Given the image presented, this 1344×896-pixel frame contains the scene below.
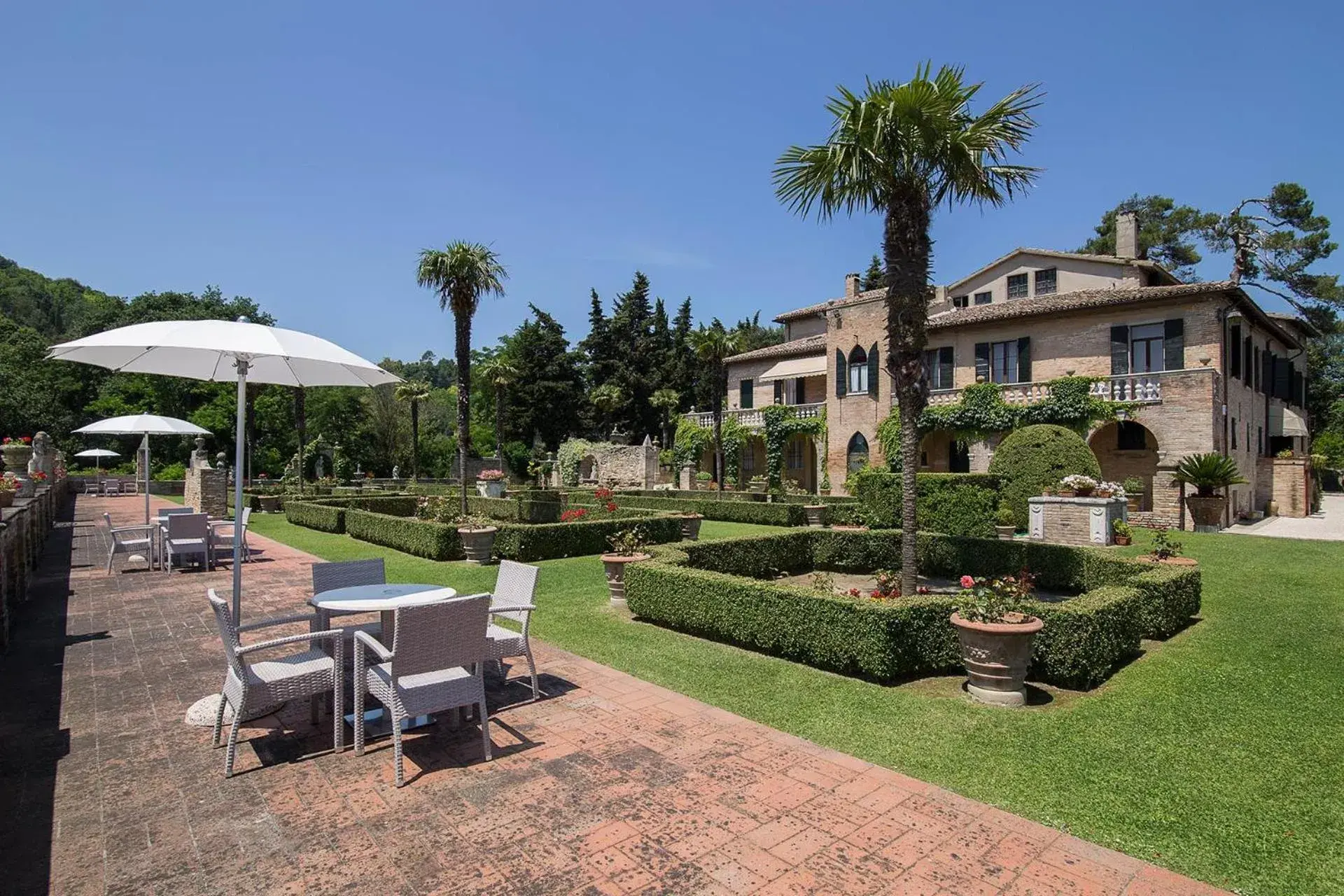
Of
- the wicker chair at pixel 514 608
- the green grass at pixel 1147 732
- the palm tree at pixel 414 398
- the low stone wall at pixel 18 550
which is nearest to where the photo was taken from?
the green grass at pixel 1147 732

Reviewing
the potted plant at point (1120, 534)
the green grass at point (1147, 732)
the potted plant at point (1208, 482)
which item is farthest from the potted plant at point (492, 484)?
the potted plant at point (1208, 482)

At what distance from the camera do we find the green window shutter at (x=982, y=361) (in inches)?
1003

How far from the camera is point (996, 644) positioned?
5703 mm

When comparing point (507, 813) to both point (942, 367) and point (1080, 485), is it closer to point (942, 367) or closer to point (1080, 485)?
point (1080, 485)

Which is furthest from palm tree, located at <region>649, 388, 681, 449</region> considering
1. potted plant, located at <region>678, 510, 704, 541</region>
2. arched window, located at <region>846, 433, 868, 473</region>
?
potted plant, located at <region>678, 510, 704, 541</region>

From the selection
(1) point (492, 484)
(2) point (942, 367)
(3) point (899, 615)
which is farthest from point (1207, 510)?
(1) point (492, 484)

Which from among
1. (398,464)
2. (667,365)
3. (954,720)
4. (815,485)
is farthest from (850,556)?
(398,464)

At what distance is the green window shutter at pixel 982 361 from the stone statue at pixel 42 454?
30.0 metres

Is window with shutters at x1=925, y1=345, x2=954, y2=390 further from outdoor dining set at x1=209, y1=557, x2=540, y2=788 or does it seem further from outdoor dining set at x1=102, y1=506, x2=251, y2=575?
outdoor dining set at x1=209, y1=557, x2=540, y2=788

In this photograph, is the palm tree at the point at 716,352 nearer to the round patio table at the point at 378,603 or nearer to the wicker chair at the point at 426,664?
the round patio table at the point at 378,603

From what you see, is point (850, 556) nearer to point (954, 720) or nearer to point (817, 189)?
point (817, 189)

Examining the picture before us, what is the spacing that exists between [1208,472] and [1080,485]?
258 inches

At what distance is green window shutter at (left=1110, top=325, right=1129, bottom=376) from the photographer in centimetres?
2214

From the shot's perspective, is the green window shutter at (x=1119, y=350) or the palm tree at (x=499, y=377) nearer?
the green window shutter at (x=1119, y=350)
